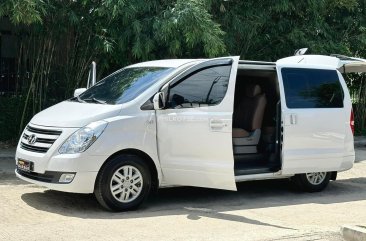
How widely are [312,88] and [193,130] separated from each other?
226 cm

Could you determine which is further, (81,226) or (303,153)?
(303,153)

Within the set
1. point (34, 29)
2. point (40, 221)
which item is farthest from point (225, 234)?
point (34, 29)

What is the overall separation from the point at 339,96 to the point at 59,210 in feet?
14.8

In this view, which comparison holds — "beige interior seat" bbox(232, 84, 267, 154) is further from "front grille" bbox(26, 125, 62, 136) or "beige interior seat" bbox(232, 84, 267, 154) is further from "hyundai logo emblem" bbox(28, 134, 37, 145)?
"hyundai logo emblem" bbox(28, 134, 37, 145)

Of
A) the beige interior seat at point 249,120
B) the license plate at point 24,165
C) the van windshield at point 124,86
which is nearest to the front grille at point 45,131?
the license plate at point 24,165

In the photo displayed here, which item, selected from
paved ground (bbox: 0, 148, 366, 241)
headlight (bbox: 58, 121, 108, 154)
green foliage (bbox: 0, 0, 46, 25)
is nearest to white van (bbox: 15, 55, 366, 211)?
headlight (bbox: 58, 121, 108, 154)

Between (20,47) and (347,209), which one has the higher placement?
(20,47)

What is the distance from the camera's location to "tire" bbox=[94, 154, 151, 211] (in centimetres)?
690

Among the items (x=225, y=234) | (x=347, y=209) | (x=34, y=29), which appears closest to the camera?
(x=225, y=234)

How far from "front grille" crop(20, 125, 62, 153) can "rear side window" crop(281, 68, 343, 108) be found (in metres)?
3.30

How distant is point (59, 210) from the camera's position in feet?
23.3

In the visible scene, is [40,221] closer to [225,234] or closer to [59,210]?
[59,210]

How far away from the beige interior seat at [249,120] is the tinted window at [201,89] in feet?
3.06

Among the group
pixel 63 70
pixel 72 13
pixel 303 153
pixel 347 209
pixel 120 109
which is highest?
pixel 72 13
